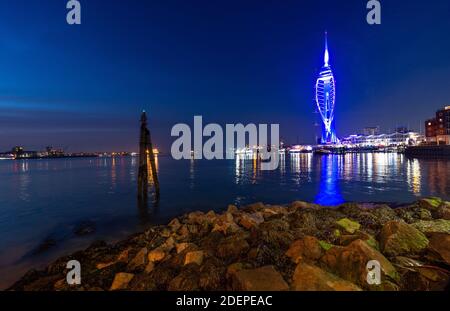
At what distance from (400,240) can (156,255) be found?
6378 millimetres

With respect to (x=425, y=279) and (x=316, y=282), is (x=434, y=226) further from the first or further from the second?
(x=316, y=282)

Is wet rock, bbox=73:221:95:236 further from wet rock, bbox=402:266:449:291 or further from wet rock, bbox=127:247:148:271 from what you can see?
wet rock, bbox=402:266:449:291

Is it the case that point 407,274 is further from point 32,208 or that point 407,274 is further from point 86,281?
point 32,208

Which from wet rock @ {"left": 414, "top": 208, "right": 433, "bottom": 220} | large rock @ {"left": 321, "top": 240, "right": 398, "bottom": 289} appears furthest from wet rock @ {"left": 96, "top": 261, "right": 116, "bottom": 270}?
wet rock @ {"left": 414, "top": 208, "right": 433, "bottom": 220}

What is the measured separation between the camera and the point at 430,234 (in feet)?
22.7

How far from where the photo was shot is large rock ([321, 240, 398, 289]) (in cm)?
515

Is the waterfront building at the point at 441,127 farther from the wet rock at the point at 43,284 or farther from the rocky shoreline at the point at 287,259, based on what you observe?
the wet rock at the point at 43,284

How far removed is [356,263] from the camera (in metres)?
5.24

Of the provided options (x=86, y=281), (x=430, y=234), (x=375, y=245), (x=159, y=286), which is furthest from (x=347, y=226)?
(x=86, y=281)

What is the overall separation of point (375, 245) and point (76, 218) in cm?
1890

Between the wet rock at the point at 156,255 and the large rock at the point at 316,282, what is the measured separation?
4090mm

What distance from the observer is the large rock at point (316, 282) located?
4656 millimetres

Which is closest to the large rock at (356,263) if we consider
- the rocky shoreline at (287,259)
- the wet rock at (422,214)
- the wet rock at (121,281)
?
the rocky shoreline at (287,259)
